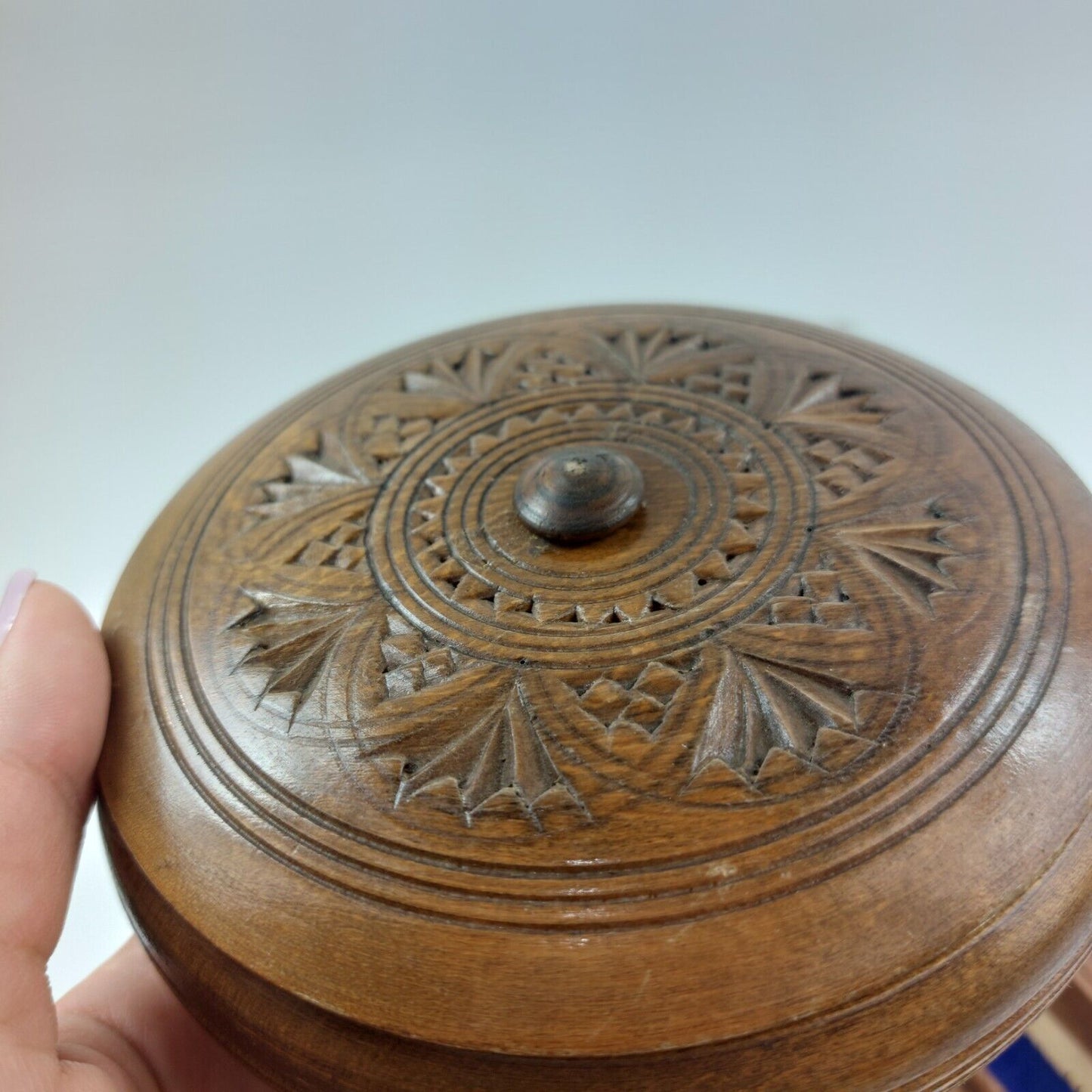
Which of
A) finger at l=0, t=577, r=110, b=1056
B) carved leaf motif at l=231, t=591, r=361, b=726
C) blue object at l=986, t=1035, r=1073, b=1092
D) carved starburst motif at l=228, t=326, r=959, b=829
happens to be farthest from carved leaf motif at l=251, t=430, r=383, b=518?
blue object at l=986, t=1035, r=1073, b=1092

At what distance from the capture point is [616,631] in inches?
33.2

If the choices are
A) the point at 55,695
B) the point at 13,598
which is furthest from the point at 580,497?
the point at 13,598

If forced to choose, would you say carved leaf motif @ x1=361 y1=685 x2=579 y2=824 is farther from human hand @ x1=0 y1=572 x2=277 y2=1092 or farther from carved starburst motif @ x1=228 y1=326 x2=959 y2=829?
human hand @ x1=0 y1=572 x2=277 y2=1092

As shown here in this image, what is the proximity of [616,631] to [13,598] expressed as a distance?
2.31 feet

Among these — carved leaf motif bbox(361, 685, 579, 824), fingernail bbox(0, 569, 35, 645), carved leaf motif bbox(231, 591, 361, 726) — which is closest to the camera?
carved leaf motif bbox(361, 685, 579, 824)

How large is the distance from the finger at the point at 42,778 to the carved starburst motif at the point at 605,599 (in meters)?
0.18

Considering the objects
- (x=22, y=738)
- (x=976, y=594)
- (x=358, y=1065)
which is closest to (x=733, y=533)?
(x=976, y=594)

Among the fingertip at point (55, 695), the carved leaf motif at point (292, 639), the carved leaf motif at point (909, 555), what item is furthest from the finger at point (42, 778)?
the carved leaf motif at point (909, 555)

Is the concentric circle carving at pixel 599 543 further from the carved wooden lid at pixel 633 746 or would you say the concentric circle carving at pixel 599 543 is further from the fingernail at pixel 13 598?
the fingernail at pixel 13 598

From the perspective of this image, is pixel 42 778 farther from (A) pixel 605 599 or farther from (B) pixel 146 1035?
(A) pixel 605 599

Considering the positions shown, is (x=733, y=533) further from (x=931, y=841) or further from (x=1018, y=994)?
(x=1018, y=994)

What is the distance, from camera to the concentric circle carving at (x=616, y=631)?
70 cm

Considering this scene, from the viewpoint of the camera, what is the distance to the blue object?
115 cm

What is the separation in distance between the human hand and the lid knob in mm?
485
